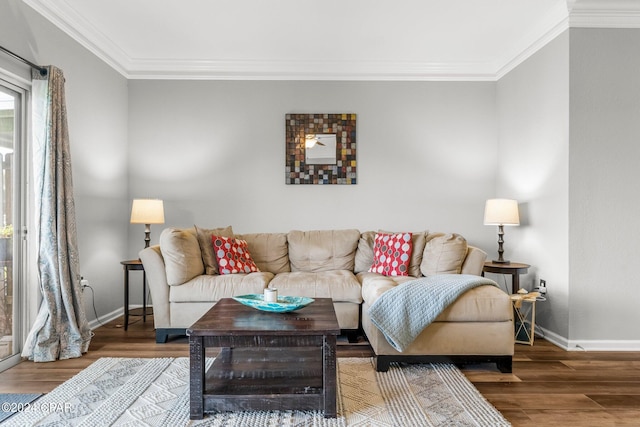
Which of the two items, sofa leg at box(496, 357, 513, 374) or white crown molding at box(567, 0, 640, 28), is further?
white crown molding at box(567, 0, 640, 28)

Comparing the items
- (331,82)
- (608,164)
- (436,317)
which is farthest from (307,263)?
(608,164)

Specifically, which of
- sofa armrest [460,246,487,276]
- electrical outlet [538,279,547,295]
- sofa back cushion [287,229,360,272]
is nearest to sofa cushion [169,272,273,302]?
sofa back cushion [287,229,360,272]

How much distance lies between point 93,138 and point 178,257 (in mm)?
1506

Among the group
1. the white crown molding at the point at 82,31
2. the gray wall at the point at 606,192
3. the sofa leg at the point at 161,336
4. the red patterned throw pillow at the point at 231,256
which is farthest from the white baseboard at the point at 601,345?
the white crown molding at the point at 82,31

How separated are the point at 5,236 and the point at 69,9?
6.16 ft

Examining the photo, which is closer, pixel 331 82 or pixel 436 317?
pixel 436 317

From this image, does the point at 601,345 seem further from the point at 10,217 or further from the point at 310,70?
the point at 10,217

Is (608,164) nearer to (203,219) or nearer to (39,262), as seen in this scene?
(203,219)

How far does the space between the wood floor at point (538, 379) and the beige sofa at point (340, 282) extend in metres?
0.18

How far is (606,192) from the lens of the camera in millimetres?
3168

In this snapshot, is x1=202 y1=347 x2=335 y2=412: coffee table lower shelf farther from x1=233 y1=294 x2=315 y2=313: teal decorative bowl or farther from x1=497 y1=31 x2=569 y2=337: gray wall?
x1=497 y1=31 x2=569 y2=337: gray wall

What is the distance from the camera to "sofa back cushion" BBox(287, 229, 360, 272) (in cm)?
402

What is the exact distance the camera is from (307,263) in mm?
4035

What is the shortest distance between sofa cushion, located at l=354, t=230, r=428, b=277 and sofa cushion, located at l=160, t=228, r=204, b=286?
1.54 metres
